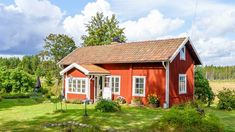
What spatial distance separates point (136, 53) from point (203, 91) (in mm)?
7052

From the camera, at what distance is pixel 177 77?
22906 mm

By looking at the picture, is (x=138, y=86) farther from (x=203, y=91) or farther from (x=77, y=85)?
(x=203, y=91)

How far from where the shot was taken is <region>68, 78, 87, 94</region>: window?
991 inches

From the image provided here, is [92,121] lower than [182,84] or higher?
lower

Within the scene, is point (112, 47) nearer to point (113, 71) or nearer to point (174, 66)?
point (113, 71)

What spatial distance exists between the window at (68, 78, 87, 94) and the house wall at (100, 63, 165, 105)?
2577mm

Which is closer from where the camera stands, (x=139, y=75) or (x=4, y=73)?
(x=139, y=75)

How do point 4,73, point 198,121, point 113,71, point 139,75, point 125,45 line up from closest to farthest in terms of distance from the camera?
1. point 198,121
2. point 139,75
3. point 113,71
4. point 125,45
5. point 4,73

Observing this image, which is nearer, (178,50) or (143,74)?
(178,50)

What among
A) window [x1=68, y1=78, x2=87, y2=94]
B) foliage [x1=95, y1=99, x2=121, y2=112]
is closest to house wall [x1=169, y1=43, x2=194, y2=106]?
foliage [x1=95, y1=99, x2=121, y2=112]

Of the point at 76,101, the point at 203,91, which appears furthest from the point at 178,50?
the point at 76,101

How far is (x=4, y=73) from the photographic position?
3494cm

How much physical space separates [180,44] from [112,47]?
736 cm

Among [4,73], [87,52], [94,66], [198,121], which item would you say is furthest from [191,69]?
[4,73]
